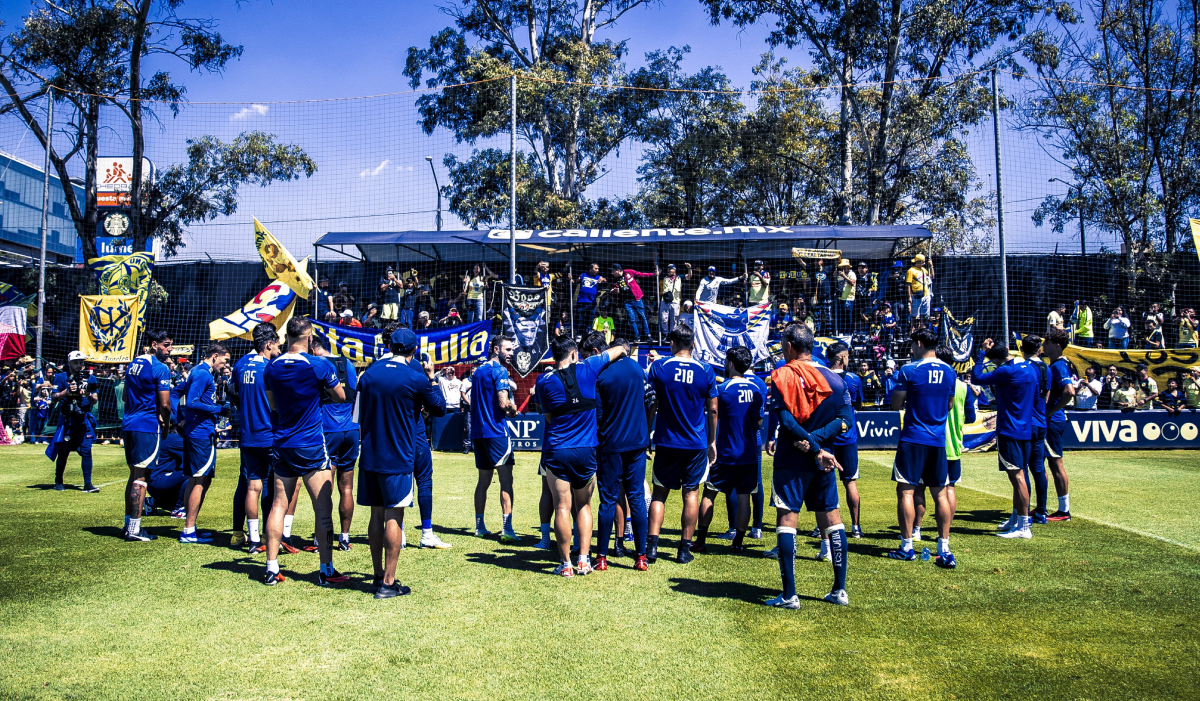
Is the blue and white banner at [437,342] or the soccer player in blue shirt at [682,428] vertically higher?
the blue and white banner at [437,342]

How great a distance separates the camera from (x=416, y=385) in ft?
18.5

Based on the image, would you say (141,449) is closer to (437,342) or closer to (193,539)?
(193,539)

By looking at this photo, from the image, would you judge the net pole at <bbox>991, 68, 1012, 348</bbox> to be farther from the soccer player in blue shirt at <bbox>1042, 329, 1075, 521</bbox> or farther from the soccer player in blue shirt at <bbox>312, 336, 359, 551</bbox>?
the soccer player in blue shirt at <bbox>312, 336, 359, 551</bbox>

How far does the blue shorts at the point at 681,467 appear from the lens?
21.7 feet

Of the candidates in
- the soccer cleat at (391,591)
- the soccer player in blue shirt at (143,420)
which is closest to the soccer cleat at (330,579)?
the soccer cleat at (391,591)

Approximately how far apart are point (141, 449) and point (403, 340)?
3699mm

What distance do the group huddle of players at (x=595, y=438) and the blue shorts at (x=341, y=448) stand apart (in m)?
0.01

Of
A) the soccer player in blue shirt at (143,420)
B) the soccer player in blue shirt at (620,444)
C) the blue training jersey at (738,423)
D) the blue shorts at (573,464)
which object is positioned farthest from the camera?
the soccer player in blue shirt at (143,420)

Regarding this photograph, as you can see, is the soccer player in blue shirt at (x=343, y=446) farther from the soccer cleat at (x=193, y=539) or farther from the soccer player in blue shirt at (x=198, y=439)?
the soccer cleat at (x=193, y=539)

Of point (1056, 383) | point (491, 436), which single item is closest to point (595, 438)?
point (491, 436)

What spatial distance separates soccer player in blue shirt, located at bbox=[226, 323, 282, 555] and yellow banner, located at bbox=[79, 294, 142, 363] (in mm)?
13994

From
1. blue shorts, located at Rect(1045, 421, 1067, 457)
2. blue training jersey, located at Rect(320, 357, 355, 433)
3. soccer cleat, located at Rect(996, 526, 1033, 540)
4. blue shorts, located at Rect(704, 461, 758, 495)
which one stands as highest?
blue training jersey, located at Rect(320, 357, 355, 433)

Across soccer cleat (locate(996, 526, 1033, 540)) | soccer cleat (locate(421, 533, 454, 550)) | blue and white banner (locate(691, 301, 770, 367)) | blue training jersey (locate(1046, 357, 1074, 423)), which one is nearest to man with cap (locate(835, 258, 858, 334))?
blue and white banner (locate(691, 301, 770, 367))

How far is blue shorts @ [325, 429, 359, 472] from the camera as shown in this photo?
6980 millimetres
